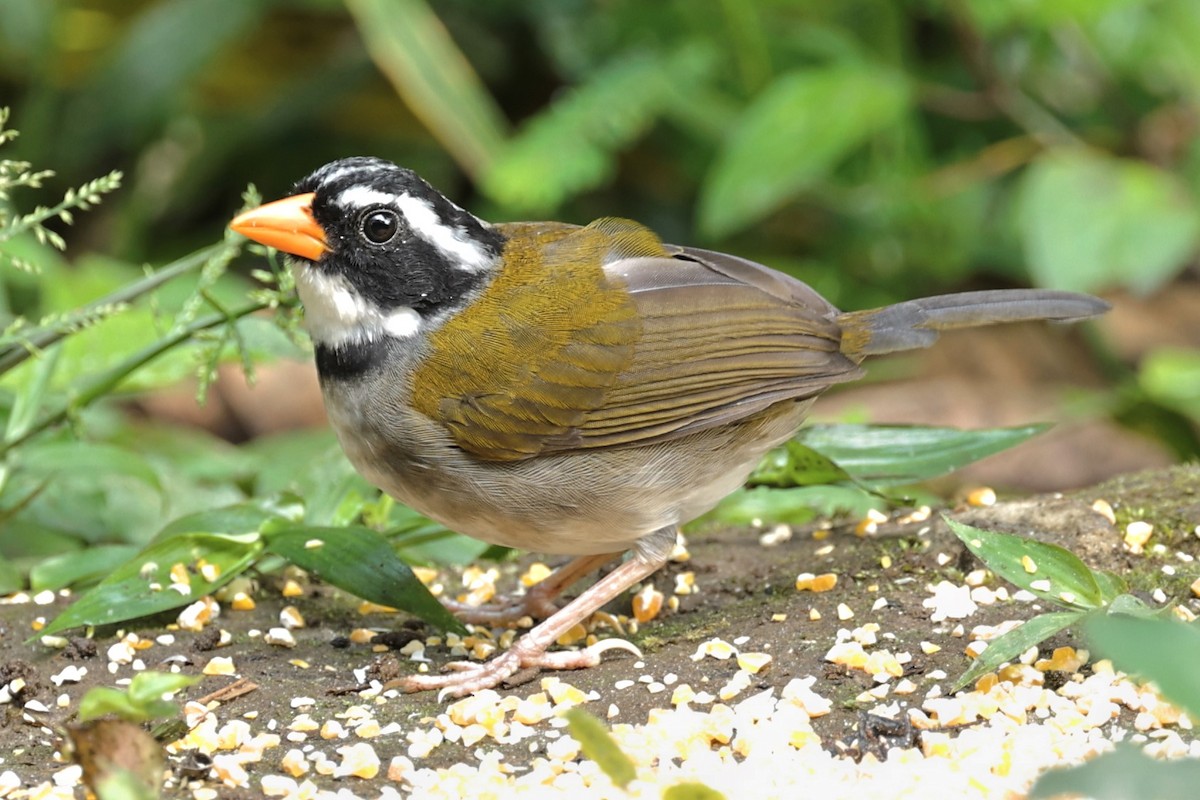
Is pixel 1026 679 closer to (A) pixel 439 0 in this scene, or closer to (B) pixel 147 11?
(A) pixel 439 0

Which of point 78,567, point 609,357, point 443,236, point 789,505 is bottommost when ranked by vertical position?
point 789,505

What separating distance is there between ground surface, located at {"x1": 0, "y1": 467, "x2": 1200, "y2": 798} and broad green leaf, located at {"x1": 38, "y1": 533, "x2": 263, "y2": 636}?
0.26ft

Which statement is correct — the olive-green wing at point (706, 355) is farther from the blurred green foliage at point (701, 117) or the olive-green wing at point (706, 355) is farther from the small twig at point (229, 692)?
the blurred green foliage at point (701, 117)

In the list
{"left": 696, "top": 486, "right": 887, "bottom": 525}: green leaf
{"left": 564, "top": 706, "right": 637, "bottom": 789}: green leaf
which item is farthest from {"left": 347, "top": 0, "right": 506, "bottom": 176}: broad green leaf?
{"left": 564, "top": 706, "right": 637, "bottom": 789}: green leaf

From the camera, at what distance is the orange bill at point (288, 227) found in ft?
11.0

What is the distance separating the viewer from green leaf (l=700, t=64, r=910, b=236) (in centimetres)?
590

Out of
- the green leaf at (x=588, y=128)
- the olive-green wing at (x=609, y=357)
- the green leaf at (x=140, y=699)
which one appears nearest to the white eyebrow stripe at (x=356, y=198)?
the olive-green wing at (x=609, y=357)

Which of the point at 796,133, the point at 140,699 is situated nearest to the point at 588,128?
the point at 796,133

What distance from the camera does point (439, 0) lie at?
726 cm

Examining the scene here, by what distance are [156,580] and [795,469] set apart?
63.3 inches

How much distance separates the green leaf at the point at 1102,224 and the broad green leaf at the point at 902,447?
180 centimetres

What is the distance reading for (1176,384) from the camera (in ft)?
18.5

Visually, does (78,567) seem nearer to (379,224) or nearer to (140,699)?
(379,224)

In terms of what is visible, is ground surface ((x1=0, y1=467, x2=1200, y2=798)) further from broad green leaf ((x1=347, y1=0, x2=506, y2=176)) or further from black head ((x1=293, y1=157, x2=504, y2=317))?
broad green leaf ((x1=347, y1=0, x2=506, y2=176))
